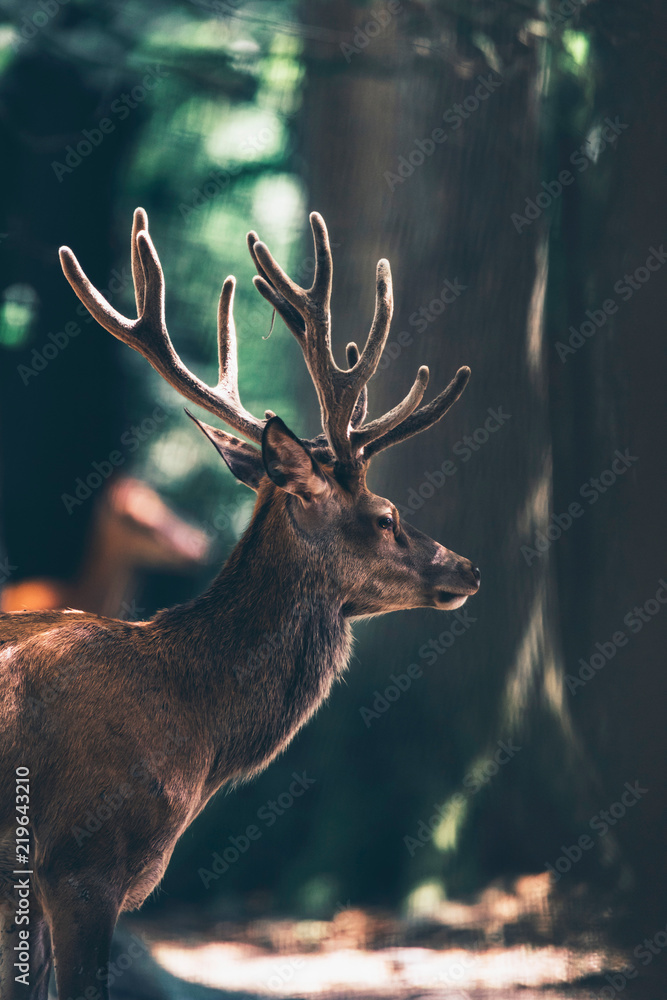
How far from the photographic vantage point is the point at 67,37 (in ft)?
8.98

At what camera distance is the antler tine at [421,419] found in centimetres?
193

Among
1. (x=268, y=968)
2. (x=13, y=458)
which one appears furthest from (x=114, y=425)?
(x=268, y=968)

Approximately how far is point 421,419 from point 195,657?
28.0 inches

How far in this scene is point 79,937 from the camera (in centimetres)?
156

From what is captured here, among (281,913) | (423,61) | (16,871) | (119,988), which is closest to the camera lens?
(16,871)

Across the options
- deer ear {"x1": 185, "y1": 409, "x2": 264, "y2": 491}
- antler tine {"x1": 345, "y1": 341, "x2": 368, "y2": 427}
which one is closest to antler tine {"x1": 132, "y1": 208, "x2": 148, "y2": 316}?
deer ear {"x1": 185, "y1": 409, "x2": 264, "y2": 491}

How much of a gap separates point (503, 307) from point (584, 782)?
1534 mm

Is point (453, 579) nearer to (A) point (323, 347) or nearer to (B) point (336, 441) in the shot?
(B) point (336, 441)

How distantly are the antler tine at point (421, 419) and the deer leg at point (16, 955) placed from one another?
3.78 ft

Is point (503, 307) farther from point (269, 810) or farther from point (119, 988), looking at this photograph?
point (119, 988)

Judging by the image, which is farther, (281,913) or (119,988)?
(281,913)

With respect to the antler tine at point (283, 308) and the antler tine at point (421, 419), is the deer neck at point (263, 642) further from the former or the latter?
the antler tine at point (283, 308)

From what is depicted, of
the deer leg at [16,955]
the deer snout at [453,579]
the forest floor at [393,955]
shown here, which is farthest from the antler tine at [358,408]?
the forest floor at [393,955]

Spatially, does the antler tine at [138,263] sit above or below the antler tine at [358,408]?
below
